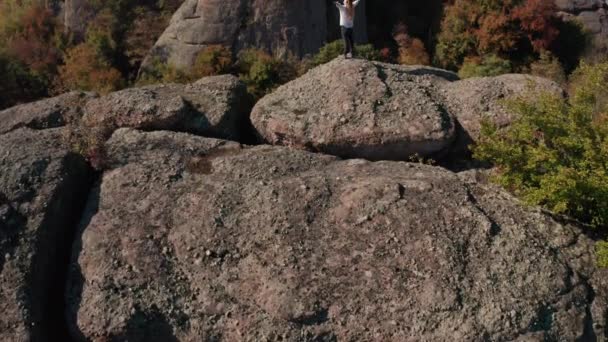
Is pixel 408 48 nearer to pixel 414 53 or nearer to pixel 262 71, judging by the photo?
pixel 414 53

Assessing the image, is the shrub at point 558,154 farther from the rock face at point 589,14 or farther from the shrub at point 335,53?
the rock face at point 589,14

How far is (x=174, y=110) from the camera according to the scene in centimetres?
1741

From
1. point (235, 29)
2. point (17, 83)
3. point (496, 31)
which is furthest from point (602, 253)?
point (17, 83)

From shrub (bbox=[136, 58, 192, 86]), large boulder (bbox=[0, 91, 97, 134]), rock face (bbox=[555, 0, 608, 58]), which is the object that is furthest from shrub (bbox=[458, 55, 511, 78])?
large boulder (bbox=[0, 91, 97, 134])

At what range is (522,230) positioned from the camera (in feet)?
47.9

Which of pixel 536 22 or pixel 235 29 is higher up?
pixel 235 29

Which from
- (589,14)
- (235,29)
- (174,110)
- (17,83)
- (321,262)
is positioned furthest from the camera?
(589,14)

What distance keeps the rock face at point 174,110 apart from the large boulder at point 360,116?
755 millimetres

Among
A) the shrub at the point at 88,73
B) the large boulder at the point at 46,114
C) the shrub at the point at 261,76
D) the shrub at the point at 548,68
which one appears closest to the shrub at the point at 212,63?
the shrub at the point at 261,76

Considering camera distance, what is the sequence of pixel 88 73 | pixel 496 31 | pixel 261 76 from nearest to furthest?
pixel 261 76 → pixel 88 73 → pixel 496 31

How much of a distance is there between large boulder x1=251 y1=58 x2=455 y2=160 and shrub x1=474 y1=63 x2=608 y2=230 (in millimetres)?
1693

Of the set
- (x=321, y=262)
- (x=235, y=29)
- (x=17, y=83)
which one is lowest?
(x=321, y=262)

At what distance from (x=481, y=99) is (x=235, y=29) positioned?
1094cm

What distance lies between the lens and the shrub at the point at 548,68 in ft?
82.6
